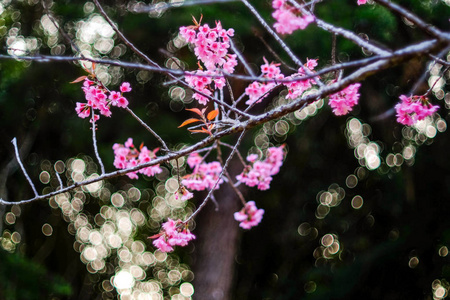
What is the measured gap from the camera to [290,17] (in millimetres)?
1276

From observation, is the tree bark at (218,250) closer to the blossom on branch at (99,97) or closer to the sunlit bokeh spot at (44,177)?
the sunlit bokeh spot at (44,177)

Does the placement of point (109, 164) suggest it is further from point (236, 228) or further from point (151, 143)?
point (236, 228)

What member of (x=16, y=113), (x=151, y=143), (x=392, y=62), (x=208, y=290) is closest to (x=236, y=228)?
(x=208, y=290)

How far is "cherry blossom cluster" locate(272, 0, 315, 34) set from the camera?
4.17ft

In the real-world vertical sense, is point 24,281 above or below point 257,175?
below

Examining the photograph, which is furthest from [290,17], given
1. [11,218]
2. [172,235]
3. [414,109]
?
[11,218]

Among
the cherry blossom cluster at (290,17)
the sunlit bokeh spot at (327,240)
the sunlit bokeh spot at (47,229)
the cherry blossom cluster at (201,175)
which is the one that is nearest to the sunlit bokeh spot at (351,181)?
the sunlit bokeh spot at (327,240)

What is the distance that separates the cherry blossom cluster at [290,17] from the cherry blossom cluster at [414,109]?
0.64 metres

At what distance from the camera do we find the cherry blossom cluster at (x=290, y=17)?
1271 millimetres

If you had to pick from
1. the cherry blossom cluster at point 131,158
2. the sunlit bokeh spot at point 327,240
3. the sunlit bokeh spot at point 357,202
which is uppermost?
the cherry blossom cluster at point 131,158

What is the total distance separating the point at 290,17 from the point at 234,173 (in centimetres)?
319

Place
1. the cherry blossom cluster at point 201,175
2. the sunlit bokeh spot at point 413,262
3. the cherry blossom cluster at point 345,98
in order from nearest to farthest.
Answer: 1. the cherry blossom cluster at point 345,98
2. the cherry blossom cluster at point 201,175
3. the sunlit bokeh spot at point 413,262

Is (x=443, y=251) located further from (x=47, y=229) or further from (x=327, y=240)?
(x=47, y=229)

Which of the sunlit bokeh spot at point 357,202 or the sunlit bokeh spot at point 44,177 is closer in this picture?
the sunlit bokeh spot at point 44,177
